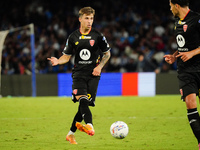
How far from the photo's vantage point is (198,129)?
5.71m

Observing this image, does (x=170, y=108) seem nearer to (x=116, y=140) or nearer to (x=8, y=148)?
(x=116, y=140)

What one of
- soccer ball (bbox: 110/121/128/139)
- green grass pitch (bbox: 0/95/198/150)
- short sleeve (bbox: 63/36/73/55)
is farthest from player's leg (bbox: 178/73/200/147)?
short sleeve (bbox: 63/36/73/55)

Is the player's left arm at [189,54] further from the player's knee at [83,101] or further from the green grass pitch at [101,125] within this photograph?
the player's knee at [83,101]

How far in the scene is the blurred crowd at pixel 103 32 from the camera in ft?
66.3

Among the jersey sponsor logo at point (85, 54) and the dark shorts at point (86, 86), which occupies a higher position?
the jersey sponsor logo at point (85, 54)

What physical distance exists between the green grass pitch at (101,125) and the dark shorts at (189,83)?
3.60ft

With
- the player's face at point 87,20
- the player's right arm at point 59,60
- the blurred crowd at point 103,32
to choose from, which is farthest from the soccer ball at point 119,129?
the blurred crowd at point 103,32

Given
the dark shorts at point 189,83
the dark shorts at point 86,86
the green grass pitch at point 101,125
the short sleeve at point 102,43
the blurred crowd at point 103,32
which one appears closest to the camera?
the dark shorts at point 189,83

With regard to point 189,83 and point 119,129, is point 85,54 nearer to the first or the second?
point 119,129

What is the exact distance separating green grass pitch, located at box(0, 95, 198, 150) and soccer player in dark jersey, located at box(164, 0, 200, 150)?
3.26 ft

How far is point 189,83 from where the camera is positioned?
19.2 feet

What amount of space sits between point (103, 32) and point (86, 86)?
52.5 feet

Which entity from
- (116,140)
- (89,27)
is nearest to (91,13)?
(89,27)

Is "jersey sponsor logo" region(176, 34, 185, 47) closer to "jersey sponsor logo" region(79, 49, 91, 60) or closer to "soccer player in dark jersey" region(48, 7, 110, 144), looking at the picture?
"soccer player in dark jersey" region(48, 7, 110, 144)
